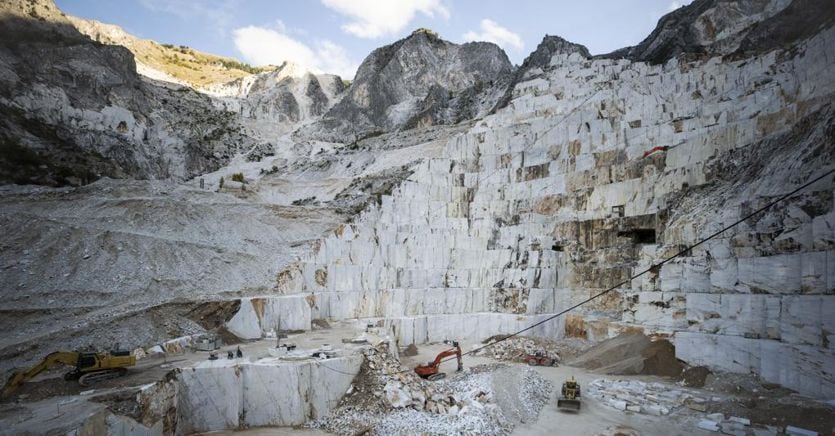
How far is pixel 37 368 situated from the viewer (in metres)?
10.9

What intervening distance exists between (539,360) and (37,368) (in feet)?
59.9

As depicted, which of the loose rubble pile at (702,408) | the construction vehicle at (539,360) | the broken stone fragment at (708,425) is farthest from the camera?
the construction vehicle at (539,360)

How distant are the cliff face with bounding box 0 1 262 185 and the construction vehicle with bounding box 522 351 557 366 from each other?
28959 millimetres

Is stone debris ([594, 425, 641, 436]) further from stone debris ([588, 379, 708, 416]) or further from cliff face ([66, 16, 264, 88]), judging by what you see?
cliff face ([66, 16, 264, 88])

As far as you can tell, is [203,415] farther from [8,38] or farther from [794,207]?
[8,38]

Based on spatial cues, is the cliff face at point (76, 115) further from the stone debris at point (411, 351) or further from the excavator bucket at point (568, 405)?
the excavator bucket at point (568, 405)

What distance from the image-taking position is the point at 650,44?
45844 mm

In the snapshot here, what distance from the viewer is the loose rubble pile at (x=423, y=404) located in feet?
41.9

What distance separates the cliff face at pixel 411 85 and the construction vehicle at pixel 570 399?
152ft

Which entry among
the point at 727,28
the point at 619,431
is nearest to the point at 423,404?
the point at 619,431

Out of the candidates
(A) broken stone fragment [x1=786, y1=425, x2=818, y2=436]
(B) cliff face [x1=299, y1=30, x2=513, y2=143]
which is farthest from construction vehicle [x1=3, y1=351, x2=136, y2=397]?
(B) cliff face [x1=299, y1=30, x2=513, y2=143]

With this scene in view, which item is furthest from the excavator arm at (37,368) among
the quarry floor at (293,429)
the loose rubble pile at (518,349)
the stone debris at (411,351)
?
the loose rubble pile at (518,349)

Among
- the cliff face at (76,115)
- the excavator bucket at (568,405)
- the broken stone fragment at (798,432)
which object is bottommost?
the excavator bucket at (568,405)

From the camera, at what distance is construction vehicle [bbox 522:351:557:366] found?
21.3 metres
